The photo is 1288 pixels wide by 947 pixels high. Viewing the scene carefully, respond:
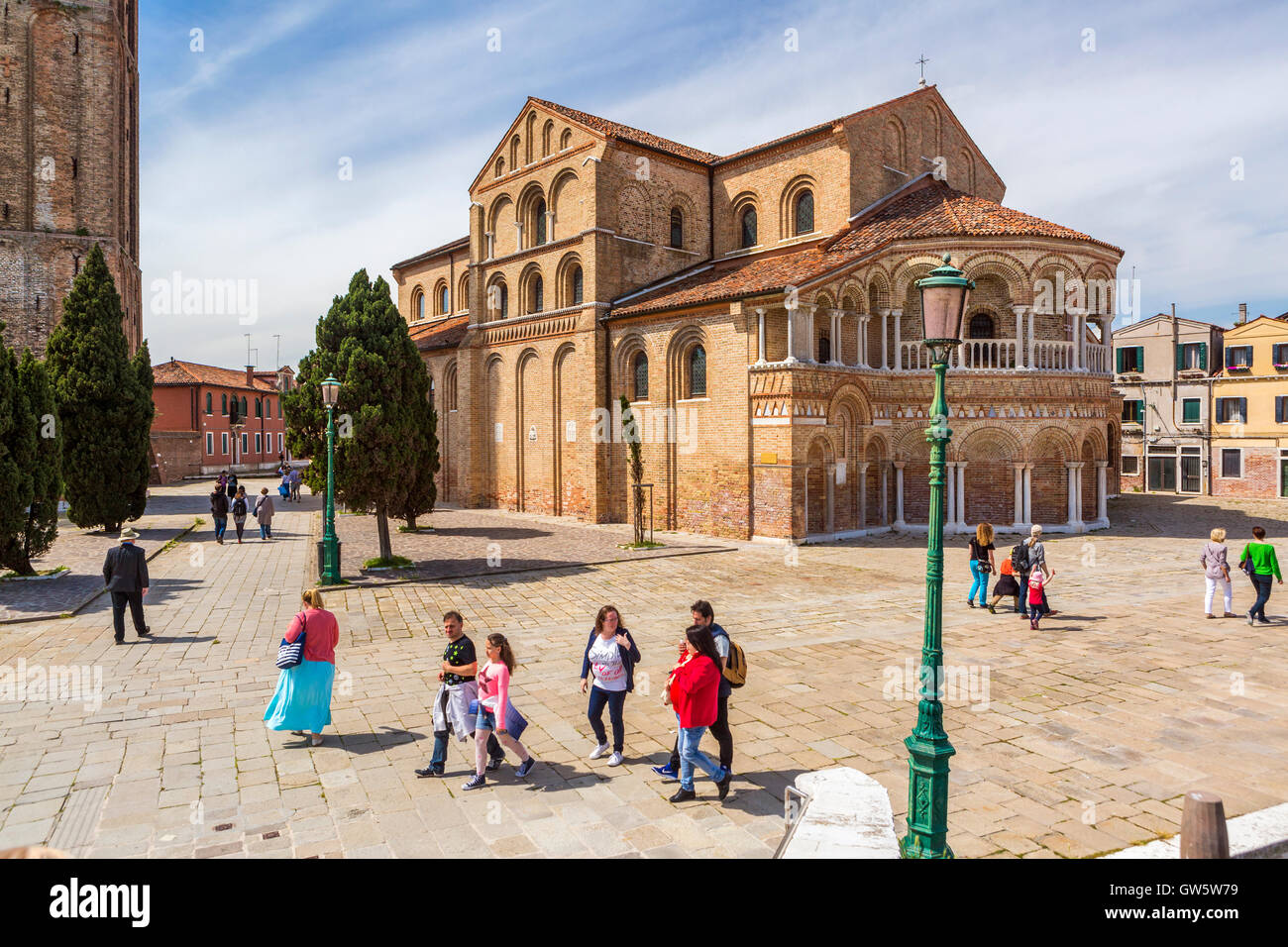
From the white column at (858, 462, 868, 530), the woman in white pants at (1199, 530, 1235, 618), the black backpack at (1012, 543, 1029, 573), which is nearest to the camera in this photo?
the woman in white pants at (1199, 530, 1235, 618)

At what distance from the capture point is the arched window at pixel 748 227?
28.8 metres

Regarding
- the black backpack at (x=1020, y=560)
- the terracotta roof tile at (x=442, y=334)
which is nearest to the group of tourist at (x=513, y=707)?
the black backpack at (x=1020, y=560)

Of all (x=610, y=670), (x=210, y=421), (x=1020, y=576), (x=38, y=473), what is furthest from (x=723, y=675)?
(x=210, y=421)

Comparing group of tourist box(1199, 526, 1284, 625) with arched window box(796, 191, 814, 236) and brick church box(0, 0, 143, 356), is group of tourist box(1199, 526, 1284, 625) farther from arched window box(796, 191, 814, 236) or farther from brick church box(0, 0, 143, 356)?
brick church box(0, 0, 143, 356)

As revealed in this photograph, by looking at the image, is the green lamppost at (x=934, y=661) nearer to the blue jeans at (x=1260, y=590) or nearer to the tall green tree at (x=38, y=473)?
the blue jeans at (x=1260, y=590)

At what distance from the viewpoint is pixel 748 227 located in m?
29.1

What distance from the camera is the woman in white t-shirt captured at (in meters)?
6.79

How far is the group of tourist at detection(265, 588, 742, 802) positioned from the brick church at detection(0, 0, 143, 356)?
32979 millimetres

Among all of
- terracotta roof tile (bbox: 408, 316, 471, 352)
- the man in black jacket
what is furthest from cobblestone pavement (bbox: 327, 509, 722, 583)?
terracotta roof tile (bbox: 408, 316, 471, 352)

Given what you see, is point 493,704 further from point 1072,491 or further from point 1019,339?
point 1072,491

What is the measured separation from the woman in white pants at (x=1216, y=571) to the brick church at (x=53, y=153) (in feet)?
125

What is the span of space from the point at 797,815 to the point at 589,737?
295cm

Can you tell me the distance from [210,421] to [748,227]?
50161 mm
